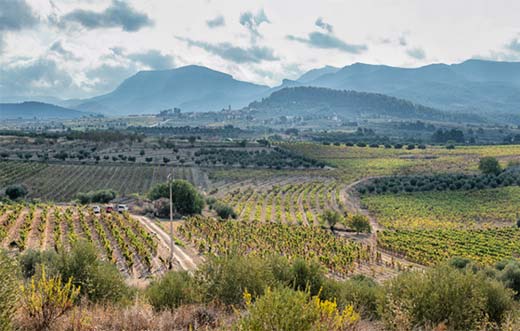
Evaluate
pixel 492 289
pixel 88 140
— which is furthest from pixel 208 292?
pixel 88 140

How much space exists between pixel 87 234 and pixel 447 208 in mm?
70076

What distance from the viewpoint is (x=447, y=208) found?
86062mm

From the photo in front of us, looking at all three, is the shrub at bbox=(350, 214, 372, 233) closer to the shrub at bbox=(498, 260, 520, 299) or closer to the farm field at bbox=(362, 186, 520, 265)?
the farm field at bbox=(362, 186, 520, 265)

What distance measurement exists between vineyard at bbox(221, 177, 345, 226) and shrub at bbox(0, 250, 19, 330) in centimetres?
5718

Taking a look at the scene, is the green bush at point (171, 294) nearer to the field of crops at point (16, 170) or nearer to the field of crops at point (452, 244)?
the field of crops at point (452, 244)

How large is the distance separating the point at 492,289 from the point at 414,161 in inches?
5229

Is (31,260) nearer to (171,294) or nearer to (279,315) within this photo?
(171,294)

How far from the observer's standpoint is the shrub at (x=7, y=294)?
9617mm

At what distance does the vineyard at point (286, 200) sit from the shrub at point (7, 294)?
57.2 m

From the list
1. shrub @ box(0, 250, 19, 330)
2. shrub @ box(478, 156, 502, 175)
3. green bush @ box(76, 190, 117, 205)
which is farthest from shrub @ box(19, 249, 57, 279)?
shrub @ box(478, 156, 502, 175)

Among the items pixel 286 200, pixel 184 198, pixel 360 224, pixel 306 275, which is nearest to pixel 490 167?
pixel 286 200

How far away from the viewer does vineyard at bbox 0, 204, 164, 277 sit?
38375 mm

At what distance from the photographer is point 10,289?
1056 centimetres

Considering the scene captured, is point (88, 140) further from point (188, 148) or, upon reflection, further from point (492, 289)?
point (492, 289)
